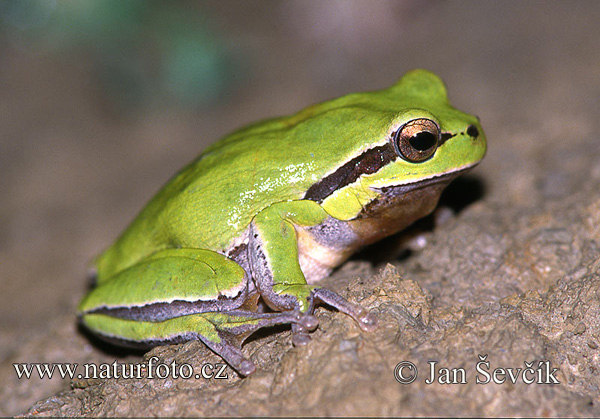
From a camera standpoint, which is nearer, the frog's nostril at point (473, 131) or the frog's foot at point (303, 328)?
the frog's foot at point (303, 328)

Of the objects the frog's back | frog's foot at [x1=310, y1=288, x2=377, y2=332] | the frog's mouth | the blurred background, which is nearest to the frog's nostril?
the frog's mouth

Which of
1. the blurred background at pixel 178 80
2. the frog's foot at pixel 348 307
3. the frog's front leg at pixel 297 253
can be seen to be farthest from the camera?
the blurred background at pixel 178 80

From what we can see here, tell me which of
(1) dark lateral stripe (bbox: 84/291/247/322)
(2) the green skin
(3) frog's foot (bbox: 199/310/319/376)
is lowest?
(3) frog's foot (bbox: 199/310/319/376)

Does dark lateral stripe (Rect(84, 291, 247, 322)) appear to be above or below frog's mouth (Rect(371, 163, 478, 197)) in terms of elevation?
below

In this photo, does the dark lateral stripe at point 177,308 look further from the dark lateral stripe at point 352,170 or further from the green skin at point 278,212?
the dark lateral stripe at point 352,170

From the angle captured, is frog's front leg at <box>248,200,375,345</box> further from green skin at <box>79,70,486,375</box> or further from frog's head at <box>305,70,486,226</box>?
frog's head at <box>305,70,486,226</box>

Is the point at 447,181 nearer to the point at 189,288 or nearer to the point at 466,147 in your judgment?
the point at 466,147

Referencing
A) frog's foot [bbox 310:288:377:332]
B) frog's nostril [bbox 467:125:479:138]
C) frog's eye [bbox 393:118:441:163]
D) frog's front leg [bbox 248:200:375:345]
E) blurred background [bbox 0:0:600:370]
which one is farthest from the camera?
blurred background [bbox 0:0:600:370]

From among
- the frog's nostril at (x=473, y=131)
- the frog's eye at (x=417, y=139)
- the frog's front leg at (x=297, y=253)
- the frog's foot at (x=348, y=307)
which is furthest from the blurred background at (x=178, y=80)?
the frog's foot at (x=348, y=307)
